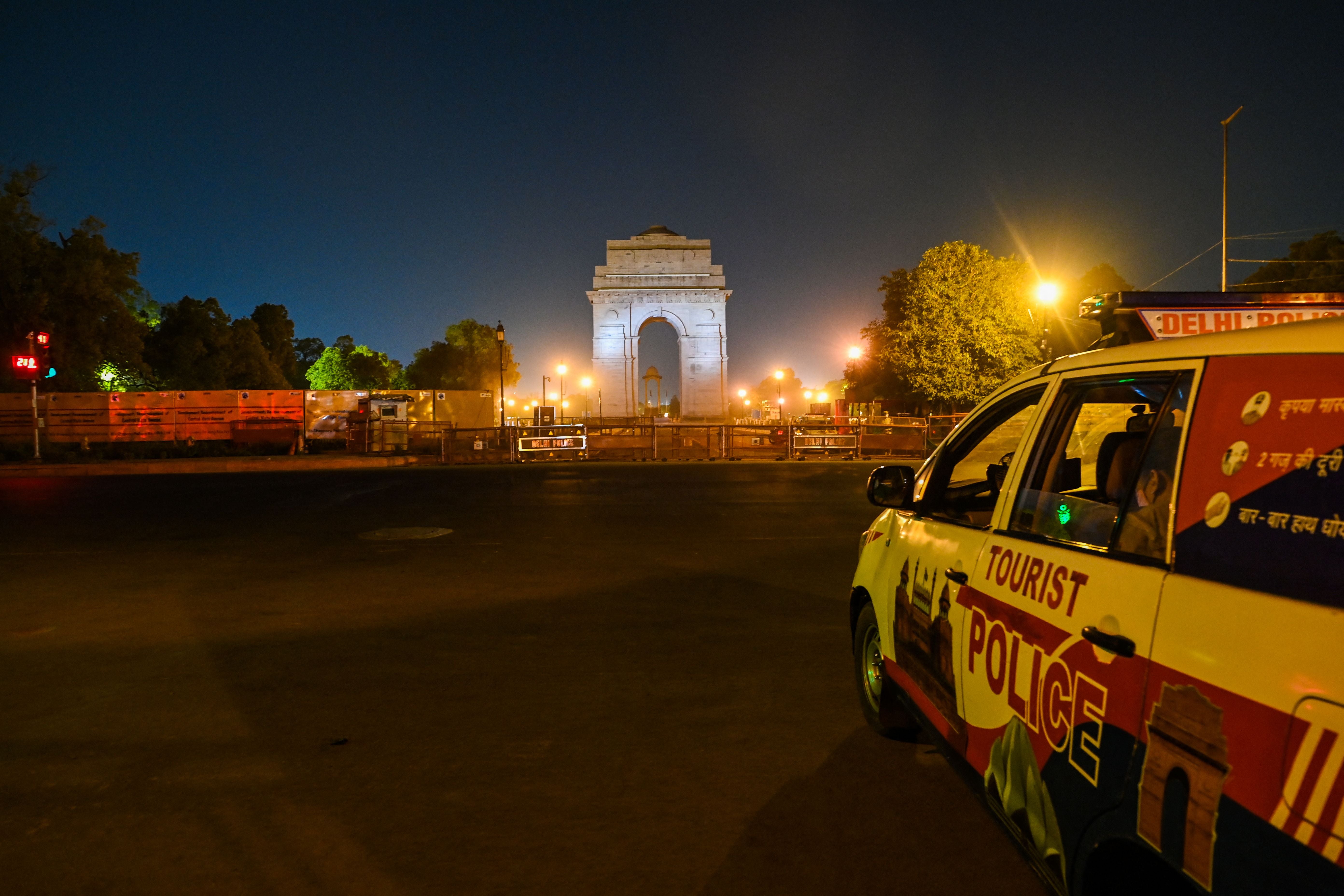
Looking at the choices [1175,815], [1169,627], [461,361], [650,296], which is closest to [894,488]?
[1169,627]

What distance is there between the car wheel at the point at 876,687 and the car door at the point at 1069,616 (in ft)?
3.86

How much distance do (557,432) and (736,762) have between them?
88.6 feet

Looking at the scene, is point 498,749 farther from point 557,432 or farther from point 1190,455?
point 557,432

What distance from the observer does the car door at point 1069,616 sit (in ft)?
6.91

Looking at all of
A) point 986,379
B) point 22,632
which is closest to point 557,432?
point 986,379

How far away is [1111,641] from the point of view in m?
2.11

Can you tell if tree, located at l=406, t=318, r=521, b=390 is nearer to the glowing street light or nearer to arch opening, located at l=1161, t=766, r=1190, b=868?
the glowing street light

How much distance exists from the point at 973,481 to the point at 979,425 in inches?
51.2

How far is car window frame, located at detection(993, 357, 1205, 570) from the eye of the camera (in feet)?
6.89

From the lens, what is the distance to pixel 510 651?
6.25m

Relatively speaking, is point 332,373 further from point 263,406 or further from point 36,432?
point 36,432

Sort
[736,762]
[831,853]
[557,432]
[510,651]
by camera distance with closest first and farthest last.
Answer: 1. [831,853]
2. [736,762]
3. [510,651]
4. [557,432]

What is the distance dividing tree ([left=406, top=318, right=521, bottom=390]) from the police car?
313ft

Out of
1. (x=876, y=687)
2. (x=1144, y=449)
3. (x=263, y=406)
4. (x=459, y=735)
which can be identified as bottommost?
(x=459, y=735)
